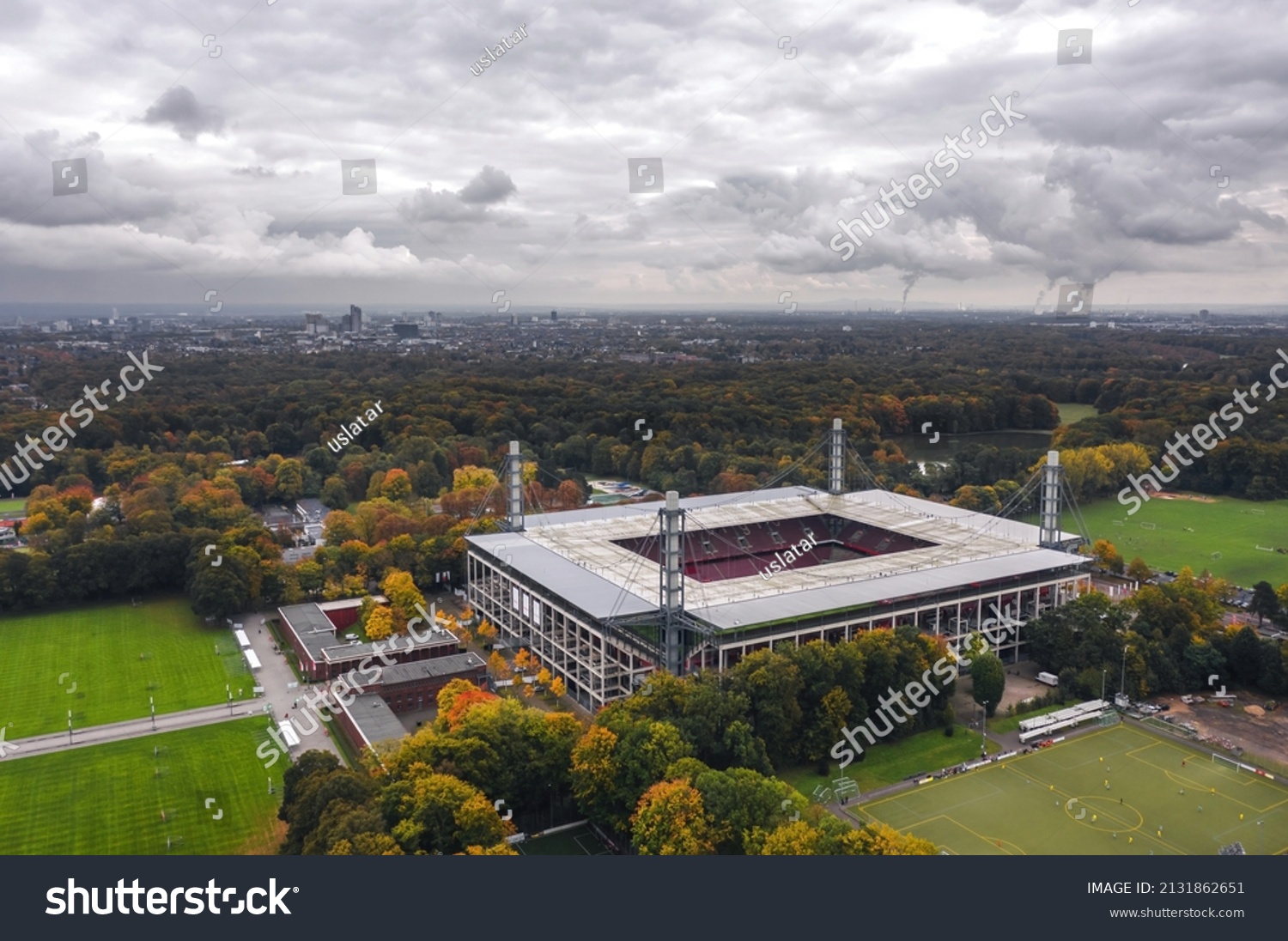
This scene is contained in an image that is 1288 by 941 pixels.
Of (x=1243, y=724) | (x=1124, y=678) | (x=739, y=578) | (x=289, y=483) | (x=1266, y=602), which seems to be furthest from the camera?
(x=289, y=483)

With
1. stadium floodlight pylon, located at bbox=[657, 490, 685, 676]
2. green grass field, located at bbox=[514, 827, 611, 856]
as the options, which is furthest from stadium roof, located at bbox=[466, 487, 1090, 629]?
green grass field, located at bbox=[514, 827, 611, 856]

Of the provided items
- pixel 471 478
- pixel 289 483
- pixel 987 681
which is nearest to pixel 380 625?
pixel 471 478

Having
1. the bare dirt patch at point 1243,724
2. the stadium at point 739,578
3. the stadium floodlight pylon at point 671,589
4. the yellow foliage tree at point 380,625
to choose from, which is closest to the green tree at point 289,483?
the stadium at point 739,578

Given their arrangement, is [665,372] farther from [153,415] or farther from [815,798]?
[815,798]

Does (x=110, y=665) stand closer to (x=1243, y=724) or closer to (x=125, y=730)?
(x=125, y=730)

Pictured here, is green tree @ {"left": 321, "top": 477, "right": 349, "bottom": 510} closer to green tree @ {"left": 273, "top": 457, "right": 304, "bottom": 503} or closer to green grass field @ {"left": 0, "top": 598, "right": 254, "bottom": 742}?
green tree @ {"left": 273, "top": 457, "right": 304, "bottom": 503}

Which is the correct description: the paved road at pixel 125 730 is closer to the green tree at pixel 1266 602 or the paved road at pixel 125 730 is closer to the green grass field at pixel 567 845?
the green grass field at pixel 567 845
